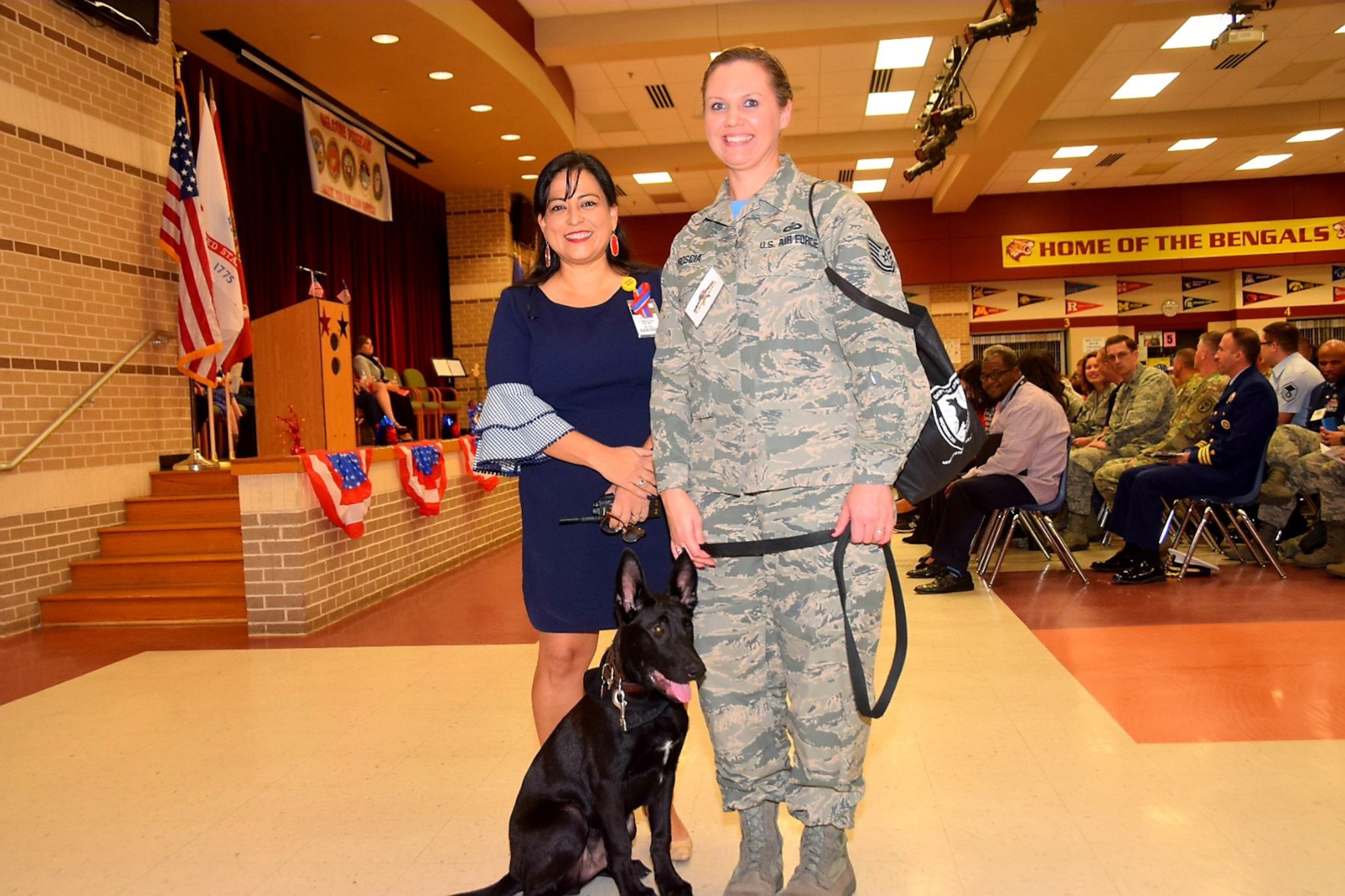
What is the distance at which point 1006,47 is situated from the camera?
32.4ft

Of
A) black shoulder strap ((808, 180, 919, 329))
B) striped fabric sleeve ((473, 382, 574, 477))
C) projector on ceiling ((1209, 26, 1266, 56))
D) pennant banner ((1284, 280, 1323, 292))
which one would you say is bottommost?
striped fabric sleeve ((473, 382, 574, 477))

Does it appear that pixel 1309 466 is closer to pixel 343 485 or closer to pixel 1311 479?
pixel 1311 479

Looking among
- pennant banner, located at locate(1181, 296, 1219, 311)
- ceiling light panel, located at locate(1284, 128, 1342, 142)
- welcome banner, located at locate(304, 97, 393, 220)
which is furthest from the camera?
pennant banner, located at locate(1181, 296, 1219, 311)

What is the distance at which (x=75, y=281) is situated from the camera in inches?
234

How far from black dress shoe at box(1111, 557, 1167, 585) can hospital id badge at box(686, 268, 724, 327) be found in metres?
4.60

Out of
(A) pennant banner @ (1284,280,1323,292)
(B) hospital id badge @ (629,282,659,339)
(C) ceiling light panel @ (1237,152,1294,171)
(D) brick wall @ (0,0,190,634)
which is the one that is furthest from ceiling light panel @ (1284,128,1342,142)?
(B) hospital id badge @ (629,282,659,339)

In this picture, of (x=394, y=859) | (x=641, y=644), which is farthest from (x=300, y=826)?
(x=641, y=644)

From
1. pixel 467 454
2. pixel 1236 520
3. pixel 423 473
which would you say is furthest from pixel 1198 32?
pixel 423 473

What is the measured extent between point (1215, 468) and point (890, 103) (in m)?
7.81

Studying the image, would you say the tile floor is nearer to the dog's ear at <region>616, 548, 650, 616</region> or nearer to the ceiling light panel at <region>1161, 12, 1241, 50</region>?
the dog's ear at <region>616, 548, 650, 616</region>

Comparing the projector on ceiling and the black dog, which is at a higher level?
the projector on ceiling

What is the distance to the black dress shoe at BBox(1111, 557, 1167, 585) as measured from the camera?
18.8 feet

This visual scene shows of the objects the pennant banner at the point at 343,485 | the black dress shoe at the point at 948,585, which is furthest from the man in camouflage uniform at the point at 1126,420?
the pennant banner at the point at 343,485

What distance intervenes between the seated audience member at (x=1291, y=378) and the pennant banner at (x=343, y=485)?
609 cm
